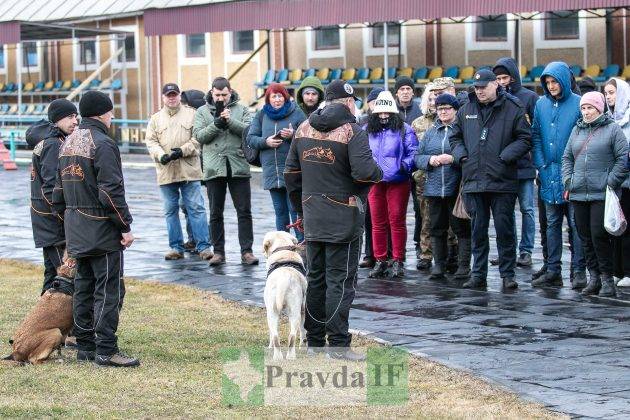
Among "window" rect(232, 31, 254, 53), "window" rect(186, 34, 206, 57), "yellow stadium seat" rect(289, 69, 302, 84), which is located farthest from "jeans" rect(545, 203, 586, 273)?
"window" rect(186, 34, 206, 57)

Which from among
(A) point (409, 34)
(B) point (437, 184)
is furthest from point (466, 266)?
(A) point (409, 34)

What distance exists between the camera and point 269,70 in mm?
36375

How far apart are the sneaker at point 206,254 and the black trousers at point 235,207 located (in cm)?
24

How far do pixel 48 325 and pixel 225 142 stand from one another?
A: 5.48 meters

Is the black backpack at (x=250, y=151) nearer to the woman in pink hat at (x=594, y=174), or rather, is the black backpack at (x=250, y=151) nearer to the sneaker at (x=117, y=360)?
the woman in pink hat at (x=594, y=174)

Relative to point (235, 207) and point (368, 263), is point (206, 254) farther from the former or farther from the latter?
point (368, 263)

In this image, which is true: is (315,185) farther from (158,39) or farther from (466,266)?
(158,39)

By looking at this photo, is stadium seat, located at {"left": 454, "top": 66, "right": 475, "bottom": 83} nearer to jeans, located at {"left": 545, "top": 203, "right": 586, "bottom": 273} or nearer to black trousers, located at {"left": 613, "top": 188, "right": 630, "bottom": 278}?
jeans, located at {"left": 545, "top": 203, "right": 586, "bottom": 273}

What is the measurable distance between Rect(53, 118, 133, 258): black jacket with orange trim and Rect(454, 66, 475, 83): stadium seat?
76.3 ft

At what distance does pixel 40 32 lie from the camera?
135 feet

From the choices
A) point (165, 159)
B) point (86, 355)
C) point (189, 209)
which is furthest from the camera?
point (189, 209)

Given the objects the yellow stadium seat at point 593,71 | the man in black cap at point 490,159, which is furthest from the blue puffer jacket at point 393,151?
the yellow stadium seat at point 593,71

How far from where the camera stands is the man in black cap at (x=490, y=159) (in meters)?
12.2

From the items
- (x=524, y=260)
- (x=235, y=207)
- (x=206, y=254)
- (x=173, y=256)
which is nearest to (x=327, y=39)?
(x=173, y=256)
